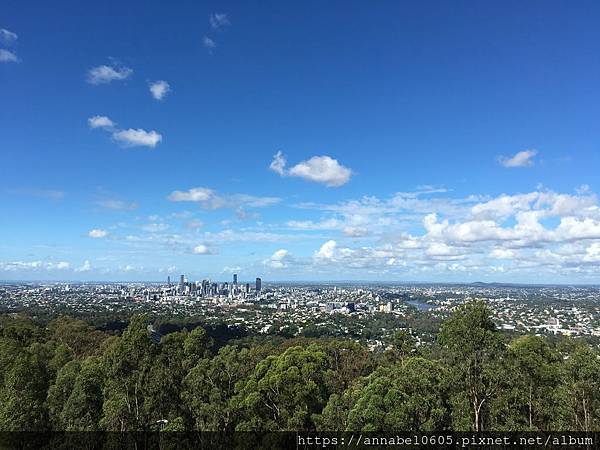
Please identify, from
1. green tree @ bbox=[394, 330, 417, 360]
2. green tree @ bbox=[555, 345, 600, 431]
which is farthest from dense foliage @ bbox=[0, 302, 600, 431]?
green tree @ bbox=[394, 330, 417, 360]

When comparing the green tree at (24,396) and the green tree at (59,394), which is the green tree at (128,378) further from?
the green tree at (24,396)

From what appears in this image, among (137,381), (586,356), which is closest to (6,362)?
(137,381)

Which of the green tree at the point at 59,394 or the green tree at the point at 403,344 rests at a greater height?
the green tree at the point at 403,344

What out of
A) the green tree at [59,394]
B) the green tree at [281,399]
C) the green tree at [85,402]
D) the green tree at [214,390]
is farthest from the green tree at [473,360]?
the green tree at [59,394]

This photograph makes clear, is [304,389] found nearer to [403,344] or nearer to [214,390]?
[214,390]

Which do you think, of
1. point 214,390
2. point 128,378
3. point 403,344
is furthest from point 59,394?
point 403,344

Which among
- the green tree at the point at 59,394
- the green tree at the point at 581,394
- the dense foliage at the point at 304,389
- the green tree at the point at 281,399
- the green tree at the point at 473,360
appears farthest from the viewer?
the green tree at the point at 59,394

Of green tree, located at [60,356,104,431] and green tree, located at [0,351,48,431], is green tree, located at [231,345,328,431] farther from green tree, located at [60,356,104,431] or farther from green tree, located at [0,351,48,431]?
green tree, located at [0,351,48,431]

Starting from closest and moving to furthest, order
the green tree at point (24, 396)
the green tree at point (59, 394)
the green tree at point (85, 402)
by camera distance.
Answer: the green tree at point (24, 396) → the green tree at point (85, 402) → the green tree at point (59, 394)

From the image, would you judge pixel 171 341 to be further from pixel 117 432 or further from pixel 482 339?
pixel 482 339
